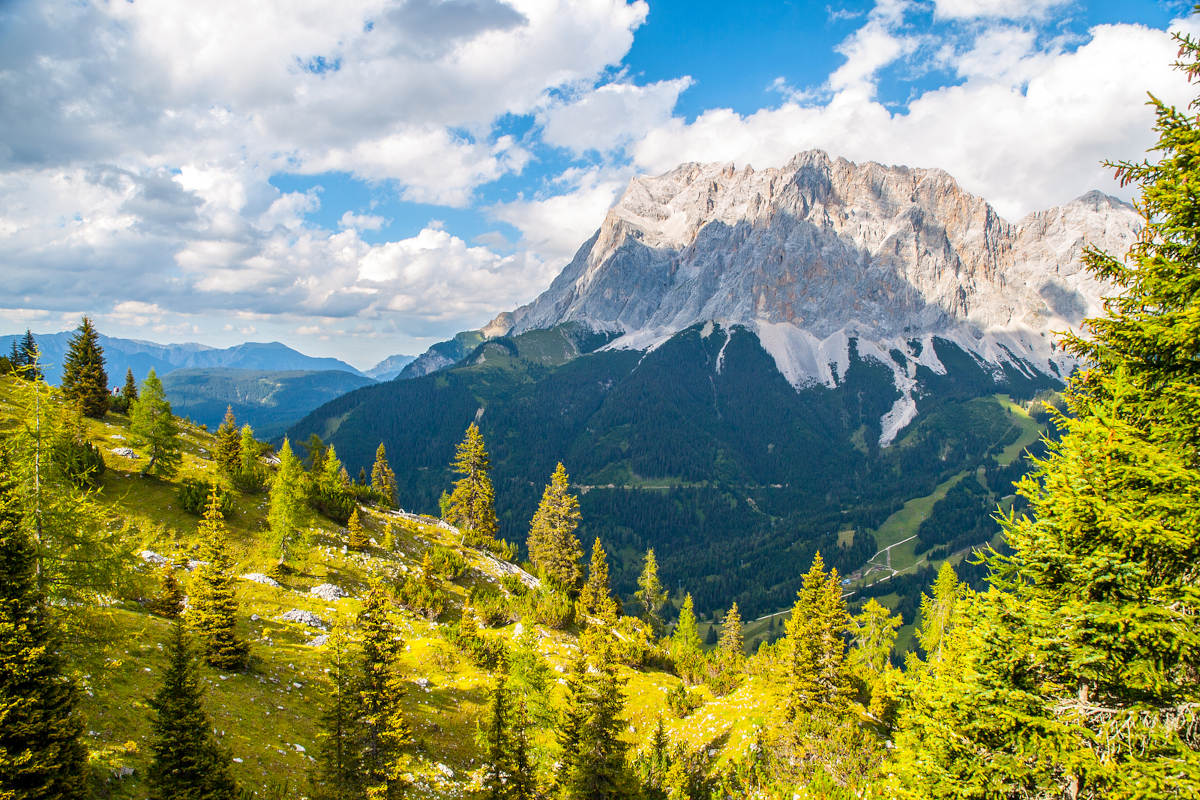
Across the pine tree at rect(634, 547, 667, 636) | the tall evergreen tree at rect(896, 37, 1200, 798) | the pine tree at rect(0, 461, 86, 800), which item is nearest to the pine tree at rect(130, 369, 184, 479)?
the pine tree at rect(0, 461, 86, 800)

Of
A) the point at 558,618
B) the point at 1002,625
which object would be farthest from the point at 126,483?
the point at 1002,625

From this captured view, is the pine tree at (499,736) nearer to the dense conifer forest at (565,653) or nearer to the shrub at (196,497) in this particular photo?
the dense conifer forest at (565,653)

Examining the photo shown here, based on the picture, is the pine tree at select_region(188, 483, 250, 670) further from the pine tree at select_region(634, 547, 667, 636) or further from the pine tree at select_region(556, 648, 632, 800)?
the pine tree at select_region(634, 547, 667, 636)

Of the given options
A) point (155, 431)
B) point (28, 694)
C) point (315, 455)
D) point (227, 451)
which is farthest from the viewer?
point (315, 455)

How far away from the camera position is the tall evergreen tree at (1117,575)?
8.58 m

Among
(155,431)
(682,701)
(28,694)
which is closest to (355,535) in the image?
(155,431)

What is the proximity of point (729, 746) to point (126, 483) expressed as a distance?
2004 inches

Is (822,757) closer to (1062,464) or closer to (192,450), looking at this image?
(1062,464)

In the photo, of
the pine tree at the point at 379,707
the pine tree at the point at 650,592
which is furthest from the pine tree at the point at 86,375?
the pine tree at the point at 650,592

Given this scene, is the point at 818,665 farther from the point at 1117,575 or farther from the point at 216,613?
the point at 216,613

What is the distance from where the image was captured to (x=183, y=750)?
14969mm

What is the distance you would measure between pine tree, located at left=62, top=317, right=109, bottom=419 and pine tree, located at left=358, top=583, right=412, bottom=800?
53.2 m

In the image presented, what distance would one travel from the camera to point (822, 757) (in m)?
26.0

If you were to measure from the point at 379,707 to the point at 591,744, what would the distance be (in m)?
9.09
